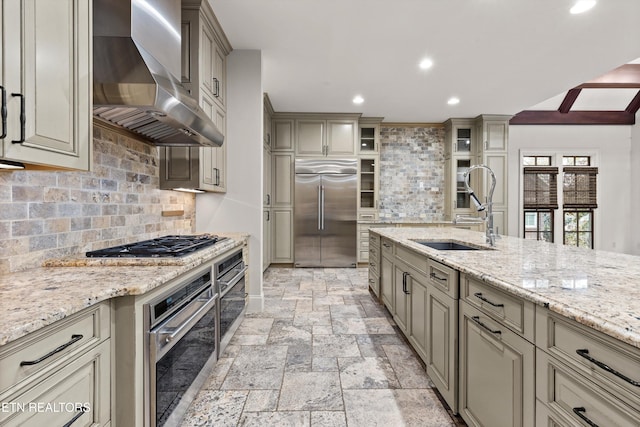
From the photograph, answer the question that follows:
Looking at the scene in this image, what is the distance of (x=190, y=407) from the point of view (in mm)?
1780

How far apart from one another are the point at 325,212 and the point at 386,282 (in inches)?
99.7

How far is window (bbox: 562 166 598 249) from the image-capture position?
6.41 metres

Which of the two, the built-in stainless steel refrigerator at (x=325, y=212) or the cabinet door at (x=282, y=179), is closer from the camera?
the built-in stainless steel refrigerator at (x=325, y=212)

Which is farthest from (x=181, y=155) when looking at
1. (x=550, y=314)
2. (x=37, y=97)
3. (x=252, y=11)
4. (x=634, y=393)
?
(x=634, y=393)

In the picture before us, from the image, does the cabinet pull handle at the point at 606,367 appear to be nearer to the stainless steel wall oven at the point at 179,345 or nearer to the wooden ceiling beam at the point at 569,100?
the stainless steel wall oven at the point at 179,345

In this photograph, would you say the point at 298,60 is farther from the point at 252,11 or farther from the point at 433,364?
the point at 433,364

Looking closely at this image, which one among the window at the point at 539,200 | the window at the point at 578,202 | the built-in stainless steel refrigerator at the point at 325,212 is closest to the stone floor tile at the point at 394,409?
the built-in stainless steel refrigerator at the point at 325,212

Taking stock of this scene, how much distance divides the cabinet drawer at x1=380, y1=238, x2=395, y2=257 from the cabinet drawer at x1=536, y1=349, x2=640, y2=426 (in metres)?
1.91

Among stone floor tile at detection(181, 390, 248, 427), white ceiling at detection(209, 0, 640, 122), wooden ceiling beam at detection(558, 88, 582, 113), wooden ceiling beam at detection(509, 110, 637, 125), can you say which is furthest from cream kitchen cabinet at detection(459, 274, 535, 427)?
wooden ceiling beam at detection(558, 88, 582, 113)

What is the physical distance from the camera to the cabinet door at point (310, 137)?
18.7 ft

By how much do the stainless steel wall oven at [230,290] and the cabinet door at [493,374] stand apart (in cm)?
151

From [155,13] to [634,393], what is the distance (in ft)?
8.42

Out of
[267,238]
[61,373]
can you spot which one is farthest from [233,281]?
[267,238]

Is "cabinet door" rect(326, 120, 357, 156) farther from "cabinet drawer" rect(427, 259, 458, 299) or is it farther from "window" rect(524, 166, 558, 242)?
"cabinet drawer" rect(427, 259, 458, 299)
